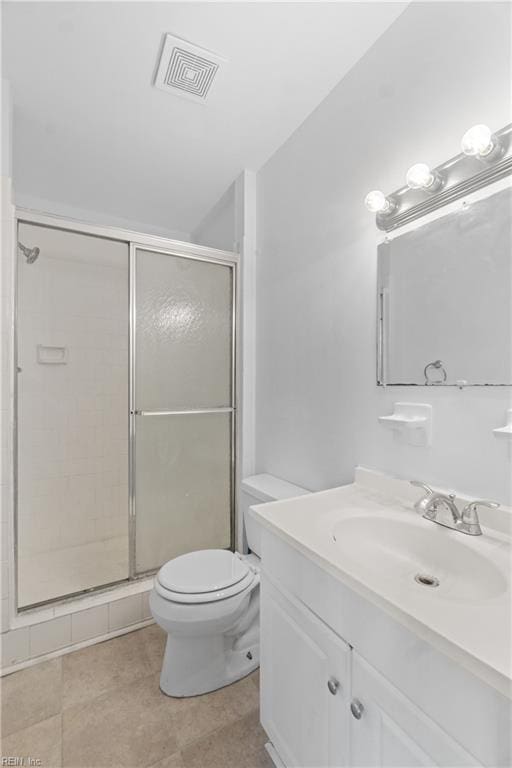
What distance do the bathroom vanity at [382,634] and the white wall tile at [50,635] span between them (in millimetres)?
1045

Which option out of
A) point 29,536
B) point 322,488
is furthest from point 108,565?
point 322,488

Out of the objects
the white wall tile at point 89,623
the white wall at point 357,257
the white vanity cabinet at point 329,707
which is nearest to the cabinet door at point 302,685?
the white vanity cabinet at point 329,707

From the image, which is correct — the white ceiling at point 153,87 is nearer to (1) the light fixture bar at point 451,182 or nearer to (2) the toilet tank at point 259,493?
(1) the light fixture bar at point 451,182

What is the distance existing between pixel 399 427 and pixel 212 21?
158 cm

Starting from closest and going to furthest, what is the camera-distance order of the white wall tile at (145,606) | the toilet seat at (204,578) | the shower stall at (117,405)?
the toilet seat at (204,578) < the white wall tile at (145,606) < the shower stall at (117,405)

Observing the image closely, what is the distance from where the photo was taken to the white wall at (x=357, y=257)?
102 centimetres

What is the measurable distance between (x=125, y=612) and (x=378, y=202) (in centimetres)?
213

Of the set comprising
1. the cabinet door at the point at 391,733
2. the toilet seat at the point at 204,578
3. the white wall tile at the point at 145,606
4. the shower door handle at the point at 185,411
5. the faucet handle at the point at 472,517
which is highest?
the shower door handle at the point at 185,411

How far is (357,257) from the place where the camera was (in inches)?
55.7

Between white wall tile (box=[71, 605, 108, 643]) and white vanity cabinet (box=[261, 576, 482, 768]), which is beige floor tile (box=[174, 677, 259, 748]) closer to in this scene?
white vanity cabinet (box=[261, 576, 482, 768])

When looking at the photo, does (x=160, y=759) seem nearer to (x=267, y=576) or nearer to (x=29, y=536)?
(x=267, y=576)

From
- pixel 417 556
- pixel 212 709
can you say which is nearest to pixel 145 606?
pixel 212 709

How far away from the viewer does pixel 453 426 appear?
3.50 feet

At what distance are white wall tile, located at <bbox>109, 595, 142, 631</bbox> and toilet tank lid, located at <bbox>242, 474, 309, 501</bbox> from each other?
770 mm
